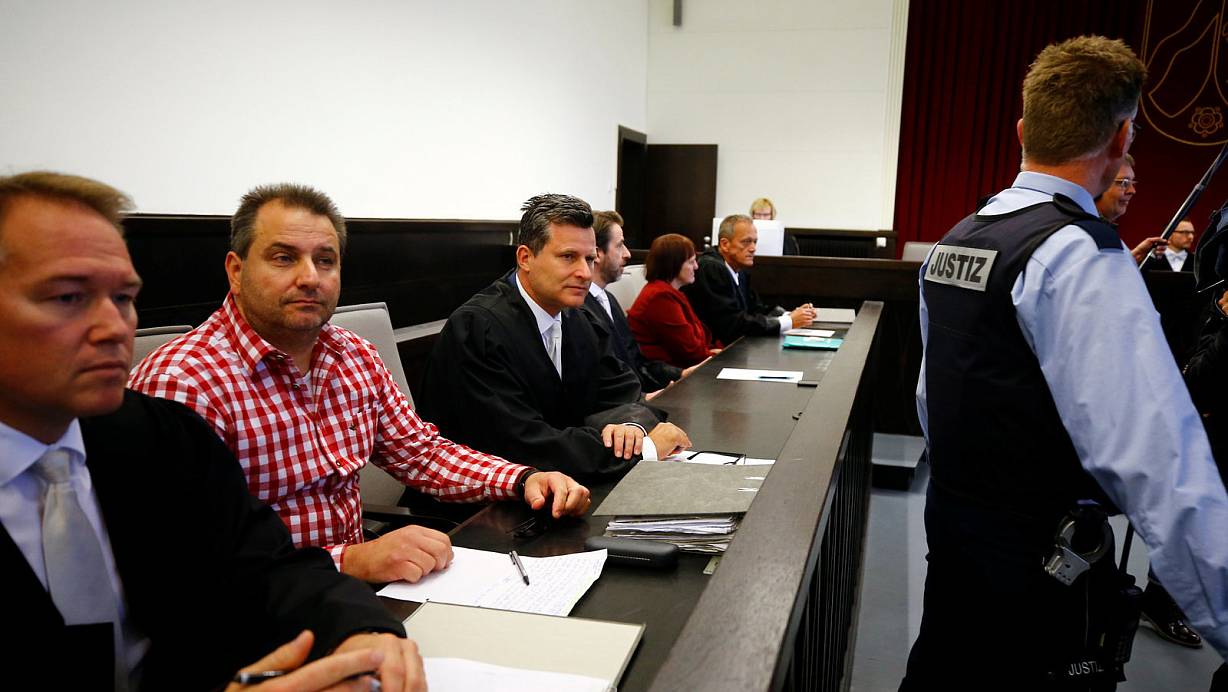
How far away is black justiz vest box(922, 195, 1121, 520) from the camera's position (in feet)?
4.49

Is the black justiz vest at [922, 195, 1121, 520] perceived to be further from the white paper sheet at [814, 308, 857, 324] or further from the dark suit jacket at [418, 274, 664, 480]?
the white paper sheet at [814, 308, 857, 324]

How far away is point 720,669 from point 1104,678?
101 centimetres

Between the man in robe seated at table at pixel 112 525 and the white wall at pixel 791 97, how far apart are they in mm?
8665

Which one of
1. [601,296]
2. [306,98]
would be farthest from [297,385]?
[306,98]

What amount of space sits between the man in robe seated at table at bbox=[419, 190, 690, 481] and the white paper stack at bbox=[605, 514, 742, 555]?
0.44m

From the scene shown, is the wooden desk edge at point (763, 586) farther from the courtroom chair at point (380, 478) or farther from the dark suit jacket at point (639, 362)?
the dark suit jacket at point (639, 362)

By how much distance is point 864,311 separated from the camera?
4.42 metres

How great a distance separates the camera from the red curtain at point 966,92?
837 centimetres

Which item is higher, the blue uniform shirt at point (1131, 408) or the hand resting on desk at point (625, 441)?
the blue uniform shirt at point (1131, 408)

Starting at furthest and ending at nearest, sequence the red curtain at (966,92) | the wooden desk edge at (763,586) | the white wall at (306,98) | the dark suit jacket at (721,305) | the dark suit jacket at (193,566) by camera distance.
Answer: the red curtain at (966,92)
the dark suit jacket at (721,305)
the white wall at (306,98)
the dark suit jacket at (193,566)
the wooden desk edge at (763,586)

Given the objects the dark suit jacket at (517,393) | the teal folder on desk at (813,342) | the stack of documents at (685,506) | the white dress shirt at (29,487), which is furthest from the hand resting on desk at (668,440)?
the teal folder on desk at (813,342)

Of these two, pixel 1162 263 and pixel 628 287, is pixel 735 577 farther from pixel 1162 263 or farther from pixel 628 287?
pixel 1162 263

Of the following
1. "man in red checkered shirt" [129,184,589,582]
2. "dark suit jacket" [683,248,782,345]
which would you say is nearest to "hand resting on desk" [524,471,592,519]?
"man in red checkered shirt" [129,184,589,582]

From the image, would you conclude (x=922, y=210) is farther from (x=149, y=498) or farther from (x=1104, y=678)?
(x=149, y=498)
